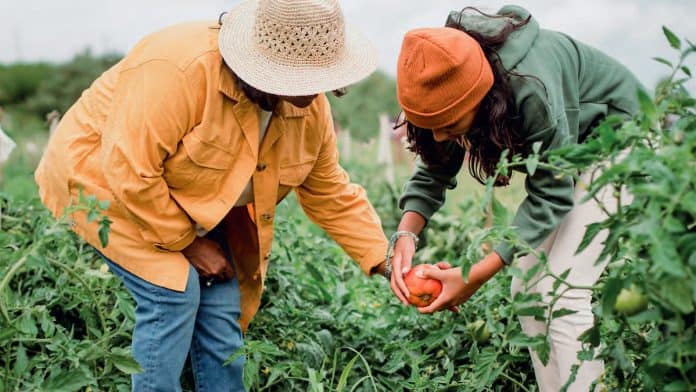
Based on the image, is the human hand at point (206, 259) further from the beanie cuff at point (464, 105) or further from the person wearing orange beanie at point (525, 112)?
the beanie cuff at point (464, 105)

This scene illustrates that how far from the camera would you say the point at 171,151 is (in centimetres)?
233

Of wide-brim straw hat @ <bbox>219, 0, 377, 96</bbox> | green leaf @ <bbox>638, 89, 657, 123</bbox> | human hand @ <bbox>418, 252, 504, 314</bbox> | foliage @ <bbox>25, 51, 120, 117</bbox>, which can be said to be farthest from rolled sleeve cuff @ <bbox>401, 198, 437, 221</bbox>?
foliage @ <bbox>25, 51, 120, 117</bbox>

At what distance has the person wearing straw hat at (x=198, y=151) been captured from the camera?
7.49ft

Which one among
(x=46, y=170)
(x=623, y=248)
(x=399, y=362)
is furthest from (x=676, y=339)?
(x=46, y=170)

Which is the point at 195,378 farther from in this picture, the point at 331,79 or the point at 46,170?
the point at 331,79

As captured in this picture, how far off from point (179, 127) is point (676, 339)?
1.36 meters

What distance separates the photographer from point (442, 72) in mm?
2098

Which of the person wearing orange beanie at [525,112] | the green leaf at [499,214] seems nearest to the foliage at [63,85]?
the person wearing orange beanie at [525,112]

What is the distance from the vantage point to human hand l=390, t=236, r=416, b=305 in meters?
2.65

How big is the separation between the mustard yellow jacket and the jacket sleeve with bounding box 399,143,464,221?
0.31 metres

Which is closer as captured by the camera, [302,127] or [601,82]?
[601,82]

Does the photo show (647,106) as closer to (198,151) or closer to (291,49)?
(291,49)

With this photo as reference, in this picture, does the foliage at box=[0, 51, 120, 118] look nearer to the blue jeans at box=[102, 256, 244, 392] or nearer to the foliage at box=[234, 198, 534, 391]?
the foliage at box=[234, 198, 534, 391]

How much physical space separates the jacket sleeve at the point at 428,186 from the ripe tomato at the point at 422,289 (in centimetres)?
27
